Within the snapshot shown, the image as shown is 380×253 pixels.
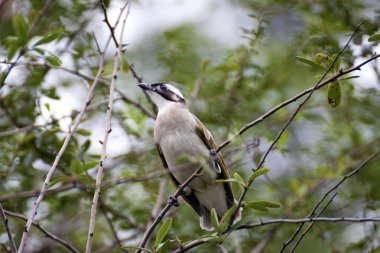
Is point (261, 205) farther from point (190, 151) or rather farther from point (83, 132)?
point (83, 132)

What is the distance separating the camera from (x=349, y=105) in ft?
17.9

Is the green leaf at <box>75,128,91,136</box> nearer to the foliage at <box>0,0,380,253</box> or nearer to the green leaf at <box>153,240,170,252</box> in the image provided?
the foliage at <box>0,0,380,253</box>

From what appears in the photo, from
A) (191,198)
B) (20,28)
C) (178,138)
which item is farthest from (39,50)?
(191,198)

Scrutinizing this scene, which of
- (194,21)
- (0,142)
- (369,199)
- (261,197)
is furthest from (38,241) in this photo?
(194,21)

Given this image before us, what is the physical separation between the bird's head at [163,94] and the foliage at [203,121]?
5.4 inches

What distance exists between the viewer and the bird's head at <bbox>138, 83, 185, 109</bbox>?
4.88 meters

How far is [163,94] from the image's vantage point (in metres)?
4.92

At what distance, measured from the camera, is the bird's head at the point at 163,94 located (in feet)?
16.0

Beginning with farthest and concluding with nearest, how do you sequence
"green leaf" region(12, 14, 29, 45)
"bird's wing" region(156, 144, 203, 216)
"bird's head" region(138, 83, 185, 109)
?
1. "bird's head" region(138, 83, 185, 109)
2. "bird's wing" region(156, 144, 203, 216)
3. "green leaf" region(12, 14, 29, 45)

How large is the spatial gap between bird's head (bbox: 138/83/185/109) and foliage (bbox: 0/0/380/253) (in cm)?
14

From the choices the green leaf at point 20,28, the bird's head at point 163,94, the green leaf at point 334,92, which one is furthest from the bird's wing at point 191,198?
the green leaf at point 334,92

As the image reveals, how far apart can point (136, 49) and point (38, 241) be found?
2989mm

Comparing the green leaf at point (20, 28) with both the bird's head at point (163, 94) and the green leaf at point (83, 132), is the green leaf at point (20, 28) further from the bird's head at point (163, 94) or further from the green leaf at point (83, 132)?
the bird's head at point (163, 94)

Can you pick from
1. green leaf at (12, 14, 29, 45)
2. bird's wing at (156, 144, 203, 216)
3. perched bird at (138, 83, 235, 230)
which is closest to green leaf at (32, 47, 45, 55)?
green leaf at (12, 14, 29, 45)
